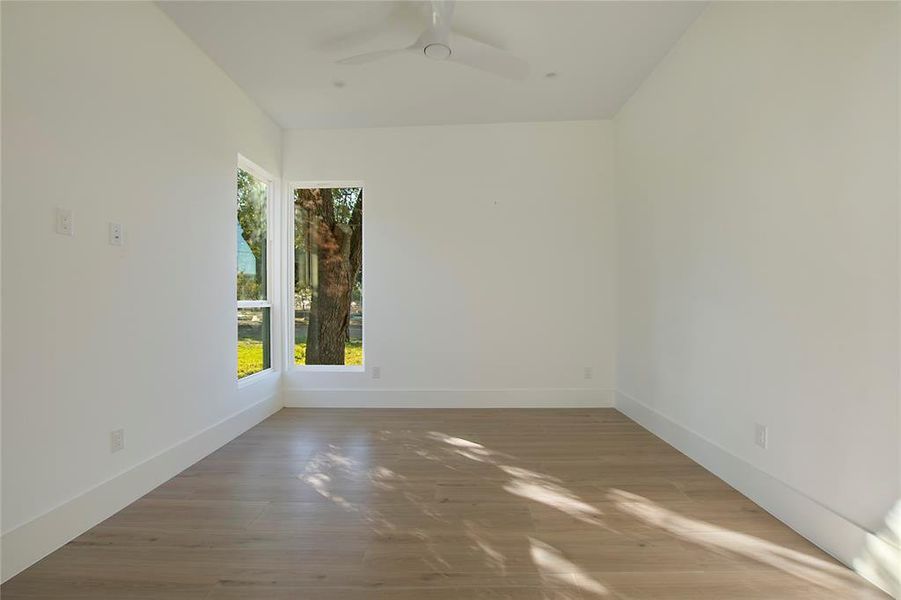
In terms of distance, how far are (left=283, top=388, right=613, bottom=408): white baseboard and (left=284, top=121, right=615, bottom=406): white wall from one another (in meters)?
0.01

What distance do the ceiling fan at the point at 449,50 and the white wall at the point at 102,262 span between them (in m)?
1.15

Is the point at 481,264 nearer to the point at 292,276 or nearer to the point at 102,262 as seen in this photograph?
the point at 292,276

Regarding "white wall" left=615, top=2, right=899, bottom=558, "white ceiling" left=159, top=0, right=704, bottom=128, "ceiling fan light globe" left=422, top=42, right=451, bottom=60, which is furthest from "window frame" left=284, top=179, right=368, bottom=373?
"white wall" left=615, top=2, right=899, bottom=558

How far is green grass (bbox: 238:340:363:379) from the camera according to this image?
143 inches

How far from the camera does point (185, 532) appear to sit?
1.97m

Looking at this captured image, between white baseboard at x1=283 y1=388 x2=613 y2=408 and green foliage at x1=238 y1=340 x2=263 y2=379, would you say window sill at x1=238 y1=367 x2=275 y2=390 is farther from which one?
white baseboard at x1=283 y1=388 x2=613 y2=408

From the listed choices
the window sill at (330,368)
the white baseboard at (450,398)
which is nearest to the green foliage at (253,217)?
the window sill at (330,368)

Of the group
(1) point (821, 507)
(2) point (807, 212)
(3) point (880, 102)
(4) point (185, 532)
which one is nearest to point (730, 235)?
(2) point (807, 212)

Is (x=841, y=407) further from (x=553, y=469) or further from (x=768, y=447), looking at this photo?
(x=553, y=469)

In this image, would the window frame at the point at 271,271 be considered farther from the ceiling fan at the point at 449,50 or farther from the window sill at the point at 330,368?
the ceiling fan at the point at 449,50

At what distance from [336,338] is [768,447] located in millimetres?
3602

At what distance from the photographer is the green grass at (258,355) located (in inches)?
143

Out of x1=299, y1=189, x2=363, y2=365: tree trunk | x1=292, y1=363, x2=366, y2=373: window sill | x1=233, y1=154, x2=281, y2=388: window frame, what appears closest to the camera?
x1=233, y1=154, x2=281, y2=388: window frame

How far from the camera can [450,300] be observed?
4.29m
